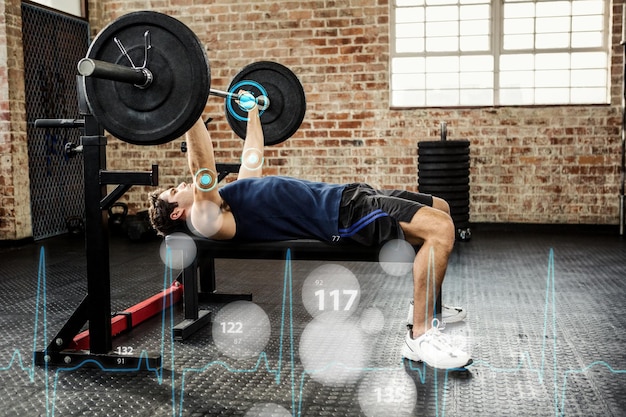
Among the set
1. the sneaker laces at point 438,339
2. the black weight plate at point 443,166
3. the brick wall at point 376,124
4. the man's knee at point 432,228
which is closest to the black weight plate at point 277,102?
the man's knee at point 432,228

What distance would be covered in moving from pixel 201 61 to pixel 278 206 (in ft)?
1.94

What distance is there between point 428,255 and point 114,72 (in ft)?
3.86

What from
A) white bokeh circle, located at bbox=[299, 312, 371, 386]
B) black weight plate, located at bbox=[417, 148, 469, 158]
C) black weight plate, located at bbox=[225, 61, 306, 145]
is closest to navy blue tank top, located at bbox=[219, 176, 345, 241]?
white bokeh circle, located at bbox=[299, 312, 371, 386]

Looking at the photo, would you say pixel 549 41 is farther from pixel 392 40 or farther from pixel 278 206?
pixel 278 206

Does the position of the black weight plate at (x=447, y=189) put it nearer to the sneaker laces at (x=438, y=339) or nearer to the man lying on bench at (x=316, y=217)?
the man lying on bench at (x=316, y=217)

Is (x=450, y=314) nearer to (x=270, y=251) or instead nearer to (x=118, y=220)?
(x=270, y=251)

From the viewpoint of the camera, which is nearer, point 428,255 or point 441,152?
point 428,255

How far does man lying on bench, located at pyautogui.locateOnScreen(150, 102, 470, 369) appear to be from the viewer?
219 centimetres

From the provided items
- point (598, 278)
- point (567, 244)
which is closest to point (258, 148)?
point (598, 278)

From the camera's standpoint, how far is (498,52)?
5.29 metres

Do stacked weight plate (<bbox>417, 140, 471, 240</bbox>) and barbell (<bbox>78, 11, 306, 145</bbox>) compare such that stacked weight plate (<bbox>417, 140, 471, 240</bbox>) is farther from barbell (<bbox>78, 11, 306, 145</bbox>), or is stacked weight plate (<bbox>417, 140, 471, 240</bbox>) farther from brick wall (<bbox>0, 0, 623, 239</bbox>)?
barbell (<bbox>78, 11, 306, 145</bbox>)

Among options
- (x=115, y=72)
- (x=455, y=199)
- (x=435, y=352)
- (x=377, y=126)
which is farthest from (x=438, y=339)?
(x=377, y=126)

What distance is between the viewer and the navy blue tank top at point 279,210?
232cm

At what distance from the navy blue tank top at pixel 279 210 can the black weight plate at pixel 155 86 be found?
392mm
